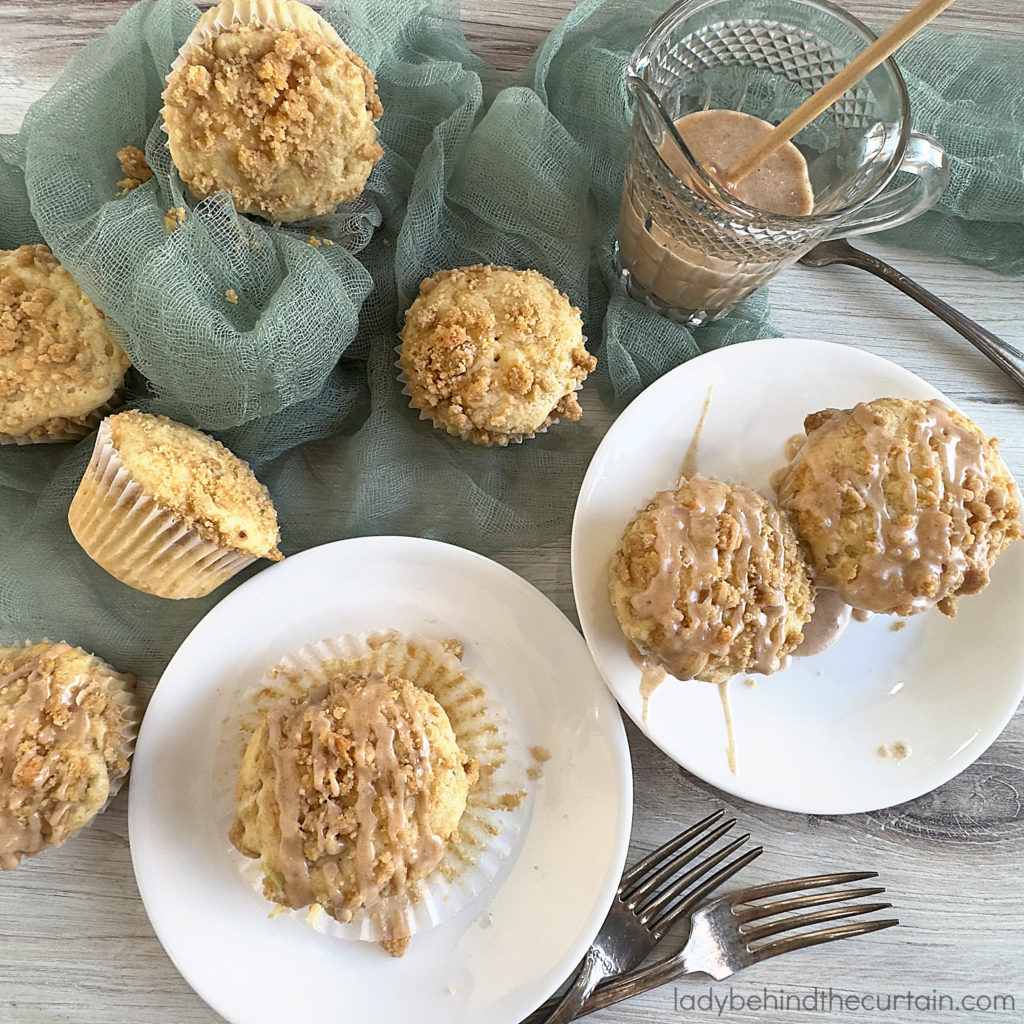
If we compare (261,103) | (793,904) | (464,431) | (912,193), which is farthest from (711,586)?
(261,103)

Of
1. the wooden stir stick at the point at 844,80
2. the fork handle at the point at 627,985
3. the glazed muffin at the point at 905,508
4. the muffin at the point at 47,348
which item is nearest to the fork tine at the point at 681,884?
the fork handle at the point at 627,985

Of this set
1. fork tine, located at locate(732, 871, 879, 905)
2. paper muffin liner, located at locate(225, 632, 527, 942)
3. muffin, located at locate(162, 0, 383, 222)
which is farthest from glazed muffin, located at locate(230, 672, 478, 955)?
muffin, located at locate(162, 0, 383, 222)

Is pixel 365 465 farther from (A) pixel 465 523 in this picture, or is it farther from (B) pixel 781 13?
(B) pixel 781 13

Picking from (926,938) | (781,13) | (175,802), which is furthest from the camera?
(926,938)

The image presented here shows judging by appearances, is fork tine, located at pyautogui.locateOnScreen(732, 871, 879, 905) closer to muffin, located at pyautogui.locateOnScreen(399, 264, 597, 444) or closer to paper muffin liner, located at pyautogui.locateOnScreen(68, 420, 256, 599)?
muffin, located at pyautogui.locateOnScreen(399, 264, 597, 444)

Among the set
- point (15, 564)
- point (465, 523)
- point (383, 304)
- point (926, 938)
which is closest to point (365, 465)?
point (465, 523)

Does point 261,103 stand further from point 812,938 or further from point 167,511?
point 812,938

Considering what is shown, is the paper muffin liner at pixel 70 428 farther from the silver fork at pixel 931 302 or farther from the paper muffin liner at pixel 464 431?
the silver fork at pixel 931 302
